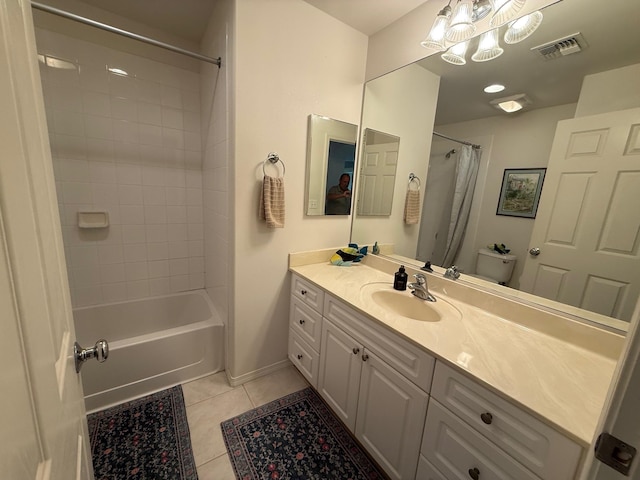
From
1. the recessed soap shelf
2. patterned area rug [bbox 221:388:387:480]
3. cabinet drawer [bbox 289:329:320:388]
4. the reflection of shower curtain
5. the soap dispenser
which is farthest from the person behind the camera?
the recessed soap shelf

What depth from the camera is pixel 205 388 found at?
172 centimetres

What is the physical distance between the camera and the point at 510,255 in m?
1.25

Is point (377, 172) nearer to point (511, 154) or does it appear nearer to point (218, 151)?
point (511, 154)

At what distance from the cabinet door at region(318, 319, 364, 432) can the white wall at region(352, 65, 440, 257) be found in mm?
771

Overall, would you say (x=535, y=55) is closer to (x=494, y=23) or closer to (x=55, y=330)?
(x=494, y=23)

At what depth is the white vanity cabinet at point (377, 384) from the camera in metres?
0.99

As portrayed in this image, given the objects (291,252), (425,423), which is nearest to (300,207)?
(291,252)

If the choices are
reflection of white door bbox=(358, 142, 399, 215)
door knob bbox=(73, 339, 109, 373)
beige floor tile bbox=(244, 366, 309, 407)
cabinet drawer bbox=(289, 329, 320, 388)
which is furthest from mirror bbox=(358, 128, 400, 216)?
door knob bbox=(73, 339, 109, 373)

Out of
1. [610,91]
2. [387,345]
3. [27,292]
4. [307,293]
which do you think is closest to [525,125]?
[610,91]

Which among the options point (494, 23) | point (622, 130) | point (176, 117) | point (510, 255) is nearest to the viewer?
point (622, 130)

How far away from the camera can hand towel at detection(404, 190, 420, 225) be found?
168 centimetres

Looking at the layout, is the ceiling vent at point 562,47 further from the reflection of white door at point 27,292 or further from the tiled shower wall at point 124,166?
the tiled shower wall at point 124,166

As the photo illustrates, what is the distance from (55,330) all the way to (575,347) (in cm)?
160

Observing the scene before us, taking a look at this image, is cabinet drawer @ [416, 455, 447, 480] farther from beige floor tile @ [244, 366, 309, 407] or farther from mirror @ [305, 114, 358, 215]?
mirror @ [305, 114, 358, 215]
